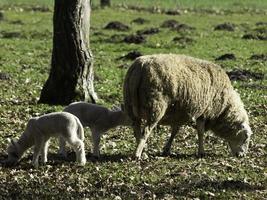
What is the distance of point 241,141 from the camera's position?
1375cm

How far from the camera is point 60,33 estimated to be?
1712cm

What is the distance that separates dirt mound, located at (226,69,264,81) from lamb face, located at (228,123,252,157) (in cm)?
846

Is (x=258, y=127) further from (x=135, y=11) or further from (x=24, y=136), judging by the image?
(x=135, y=11)

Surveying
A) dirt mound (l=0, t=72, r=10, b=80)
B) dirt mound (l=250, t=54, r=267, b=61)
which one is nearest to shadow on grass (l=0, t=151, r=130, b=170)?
dirt mound (l=0, t=72, r=10, b=80)

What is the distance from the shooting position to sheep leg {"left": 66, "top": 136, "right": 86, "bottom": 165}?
11.7 m

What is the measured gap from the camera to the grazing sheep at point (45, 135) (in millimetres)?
11688

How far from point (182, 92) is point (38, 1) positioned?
39.8m

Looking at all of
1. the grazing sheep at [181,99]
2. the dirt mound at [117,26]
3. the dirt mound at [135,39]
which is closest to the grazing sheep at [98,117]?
the grazing sheep at [181,99]

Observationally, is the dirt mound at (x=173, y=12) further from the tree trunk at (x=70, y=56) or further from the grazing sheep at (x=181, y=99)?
the grazing sheep at (x=181, y=99)

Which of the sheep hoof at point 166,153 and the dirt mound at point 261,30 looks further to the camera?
the dirt mound at point 261,30

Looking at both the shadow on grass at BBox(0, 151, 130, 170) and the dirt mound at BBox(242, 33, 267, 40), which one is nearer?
the shadow on grass at BBox(0, 151, 130, 170)

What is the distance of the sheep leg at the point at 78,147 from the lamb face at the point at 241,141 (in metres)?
3.14

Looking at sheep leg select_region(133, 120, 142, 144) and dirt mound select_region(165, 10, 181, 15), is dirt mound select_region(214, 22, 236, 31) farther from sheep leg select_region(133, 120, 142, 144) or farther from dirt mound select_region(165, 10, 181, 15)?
sheep leg select_region(133, 120, 142, 144)

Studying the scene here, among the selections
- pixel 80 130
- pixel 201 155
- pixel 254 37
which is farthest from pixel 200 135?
pixel 254 37
